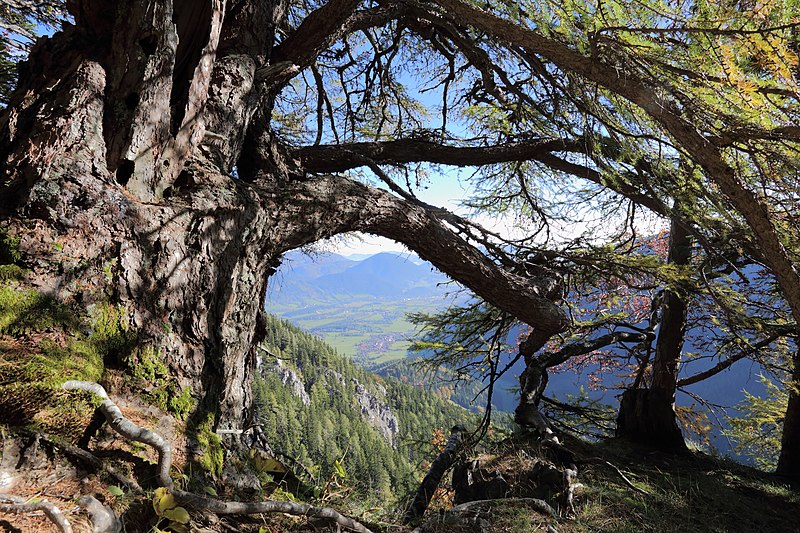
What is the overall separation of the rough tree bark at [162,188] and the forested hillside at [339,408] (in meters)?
42.4

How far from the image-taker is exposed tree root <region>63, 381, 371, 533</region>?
1.23 m

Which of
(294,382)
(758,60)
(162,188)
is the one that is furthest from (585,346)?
(294,382)

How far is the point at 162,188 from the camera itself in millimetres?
2176

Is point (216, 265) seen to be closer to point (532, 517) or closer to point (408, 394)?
point (532, 517)

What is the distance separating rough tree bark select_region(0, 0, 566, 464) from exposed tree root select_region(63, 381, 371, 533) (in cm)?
38

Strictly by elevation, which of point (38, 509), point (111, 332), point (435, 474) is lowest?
point (435, 474)

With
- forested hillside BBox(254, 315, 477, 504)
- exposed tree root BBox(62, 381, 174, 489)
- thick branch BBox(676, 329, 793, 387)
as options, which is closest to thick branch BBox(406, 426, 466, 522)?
exposed tree root BBox(62, 381, 174, 489)

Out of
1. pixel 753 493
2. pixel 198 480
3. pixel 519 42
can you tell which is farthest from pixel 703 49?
pixel 753 493

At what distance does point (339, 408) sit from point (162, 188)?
79.2m

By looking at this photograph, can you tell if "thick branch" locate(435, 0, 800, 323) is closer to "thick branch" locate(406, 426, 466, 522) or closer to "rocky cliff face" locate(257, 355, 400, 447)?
"thick branch" locate(406, 426, 466, 522)

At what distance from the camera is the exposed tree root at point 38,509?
0.96 m

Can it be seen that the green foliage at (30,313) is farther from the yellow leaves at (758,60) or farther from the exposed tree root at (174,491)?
the yellow leaves at (758,60)

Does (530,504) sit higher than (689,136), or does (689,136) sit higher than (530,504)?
(689,136)

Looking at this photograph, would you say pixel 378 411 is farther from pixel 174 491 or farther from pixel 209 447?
pixel 174 491
